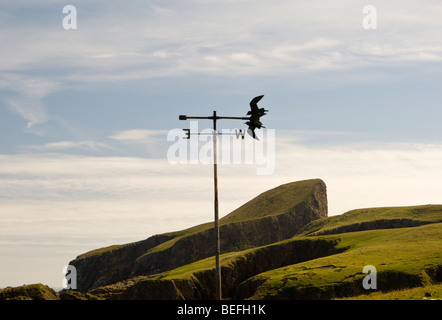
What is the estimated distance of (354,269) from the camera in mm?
75312

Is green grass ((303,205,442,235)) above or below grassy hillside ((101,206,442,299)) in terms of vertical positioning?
above

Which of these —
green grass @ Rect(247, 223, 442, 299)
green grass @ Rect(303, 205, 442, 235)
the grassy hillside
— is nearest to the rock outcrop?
the grassy hillside

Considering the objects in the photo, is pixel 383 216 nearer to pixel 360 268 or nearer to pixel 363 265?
pixel 363 265

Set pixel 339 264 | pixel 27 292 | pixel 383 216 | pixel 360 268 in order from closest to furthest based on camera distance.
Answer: pixel 360 268 < pixel 27 292 < pixel 339 264 < pixel 383 216

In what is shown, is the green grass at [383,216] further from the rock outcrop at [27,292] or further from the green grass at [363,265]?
the rock outcrop at [27,292]

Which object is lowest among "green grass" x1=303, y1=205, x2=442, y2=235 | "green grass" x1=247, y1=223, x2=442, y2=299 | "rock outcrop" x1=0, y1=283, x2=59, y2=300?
"rock outcrop" x1=0, y1=283, x2=59, y2=300

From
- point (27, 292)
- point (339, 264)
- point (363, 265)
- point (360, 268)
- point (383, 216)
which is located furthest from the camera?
point (383, 216)

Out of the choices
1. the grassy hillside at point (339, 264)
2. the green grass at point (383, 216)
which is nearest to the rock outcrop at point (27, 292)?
the grassy hillside at point (339, 264)

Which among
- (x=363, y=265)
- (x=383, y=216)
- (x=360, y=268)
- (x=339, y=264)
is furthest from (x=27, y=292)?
(x=383, y=216)

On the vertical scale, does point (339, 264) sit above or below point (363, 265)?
above

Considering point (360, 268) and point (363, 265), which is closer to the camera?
point (360, 268)

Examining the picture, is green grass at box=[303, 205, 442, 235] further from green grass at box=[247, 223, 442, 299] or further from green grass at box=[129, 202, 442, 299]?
green grass at box=[247, 223, 442, 299]
